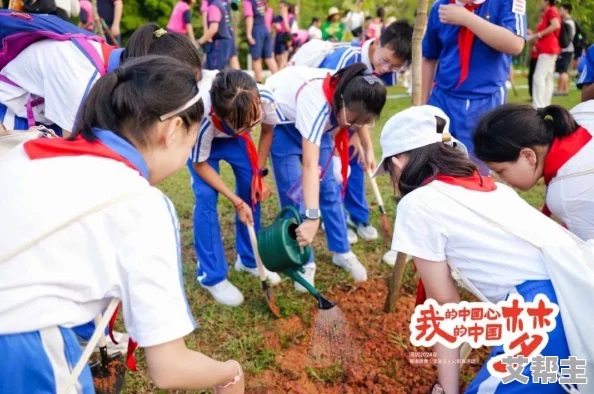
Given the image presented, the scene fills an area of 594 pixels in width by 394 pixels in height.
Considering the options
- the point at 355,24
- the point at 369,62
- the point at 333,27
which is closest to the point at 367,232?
the point at 369,62

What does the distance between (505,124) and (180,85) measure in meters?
1.29

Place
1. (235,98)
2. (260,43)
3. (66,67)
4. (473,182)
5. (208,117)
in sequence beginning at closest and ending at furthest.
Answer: (473,182) < (66,67) < (235,98) < (208,117) < (260,43)

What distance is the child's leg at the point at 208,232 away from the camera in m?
3.06

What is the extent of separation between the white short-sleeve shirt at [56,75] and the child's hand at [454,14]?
1878 millimetres

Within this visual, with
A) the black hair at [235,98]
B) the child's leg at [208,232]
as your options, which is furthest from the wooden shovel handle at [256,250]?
the black hair at [235,98]

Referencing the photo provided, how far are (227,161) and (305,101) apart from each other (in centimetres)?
60

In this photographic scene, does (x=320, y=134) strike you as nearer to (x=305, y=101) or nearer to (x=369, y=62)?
(x=305, y=101)

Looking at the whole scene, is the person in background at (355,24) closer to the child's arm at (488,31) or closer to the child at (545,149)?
the child's arm at (488,31)

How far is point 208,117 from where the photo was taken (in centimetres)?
279

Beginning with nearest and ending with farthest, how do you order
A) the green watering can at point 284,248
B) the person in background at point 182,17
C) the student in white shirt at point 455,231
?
the student in white shirt at point 455,231 → the green watering can at point 284,248 → the person in background at point 182,17

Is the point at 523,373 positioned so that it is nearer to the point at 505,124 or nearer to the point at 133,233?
the point at 505,124

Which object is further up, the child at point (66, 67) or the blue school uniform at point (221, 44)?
the child at point (66, 67)

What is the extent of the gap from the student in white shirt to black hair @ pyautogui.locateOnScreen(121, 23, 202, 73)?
91 cm

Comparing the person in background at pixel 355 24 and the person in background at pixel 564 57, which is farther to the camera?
the person in background at pixel 355 24
